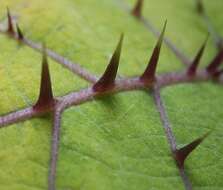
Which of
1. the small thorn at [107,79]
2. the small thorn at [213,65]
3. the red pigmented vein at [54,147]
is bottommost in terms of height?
the red pigmented vein at [54,147]

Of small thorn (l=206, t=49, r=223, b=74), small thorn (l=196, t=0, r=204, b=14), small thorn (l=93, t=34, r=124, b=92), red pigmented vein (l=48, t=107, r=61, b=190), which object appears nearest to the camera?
red pigmented vein (l=48, t=107, r=61, b=190)

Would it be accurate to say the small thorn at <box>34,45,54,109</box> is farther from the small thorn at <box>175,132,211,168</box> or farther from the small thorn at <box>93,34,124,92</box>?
the small thorn at <box>175,132,211,168</box>

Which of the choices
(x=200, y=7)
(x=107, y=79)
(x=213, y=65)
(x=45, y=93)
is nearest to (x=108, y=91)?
(x=107, y=79)

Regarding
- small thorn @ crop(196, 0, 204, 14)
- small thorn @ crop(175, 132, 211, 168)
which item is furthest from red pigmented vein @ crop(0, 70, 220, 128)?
small thorn @ crop(196, 0, 204, 14)

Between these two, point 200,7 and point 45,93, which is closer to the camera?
point 45,93

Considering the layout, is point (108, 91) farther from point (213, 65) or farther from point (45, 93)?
point (213, 65)

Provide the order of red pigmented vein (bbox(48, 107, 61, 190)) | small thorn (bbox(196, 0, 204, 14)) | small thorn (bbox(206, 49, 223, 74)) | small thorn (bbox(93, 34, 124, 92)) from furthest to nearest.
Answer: small thorn (bbox(196, 0, 204, 14)), small thorn (bbox(206, 49, 223, 74)), small thorn (bbox(93, 34, 124, 92)), red pigmented vein (bbox(48, 107, 61, 190))

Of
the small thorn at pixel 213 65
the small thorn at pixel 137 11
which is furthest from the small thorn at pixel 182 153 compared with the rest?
the small thorn at pixel 137 11

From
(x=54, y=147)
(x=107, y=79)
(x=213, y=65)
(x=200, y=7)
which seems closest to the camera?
(x=54, y=147)

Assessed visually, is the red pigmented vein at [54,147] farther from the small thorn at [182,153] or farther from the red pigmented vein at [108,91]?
the small thorn at [182,153]

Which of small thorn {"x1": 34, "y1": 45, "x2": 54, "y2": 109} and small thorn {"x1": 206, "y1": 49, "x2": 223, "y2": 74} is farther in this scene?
small thorn {"x1": 206, "y1": 49, "x2": 223, "y2": 74}
